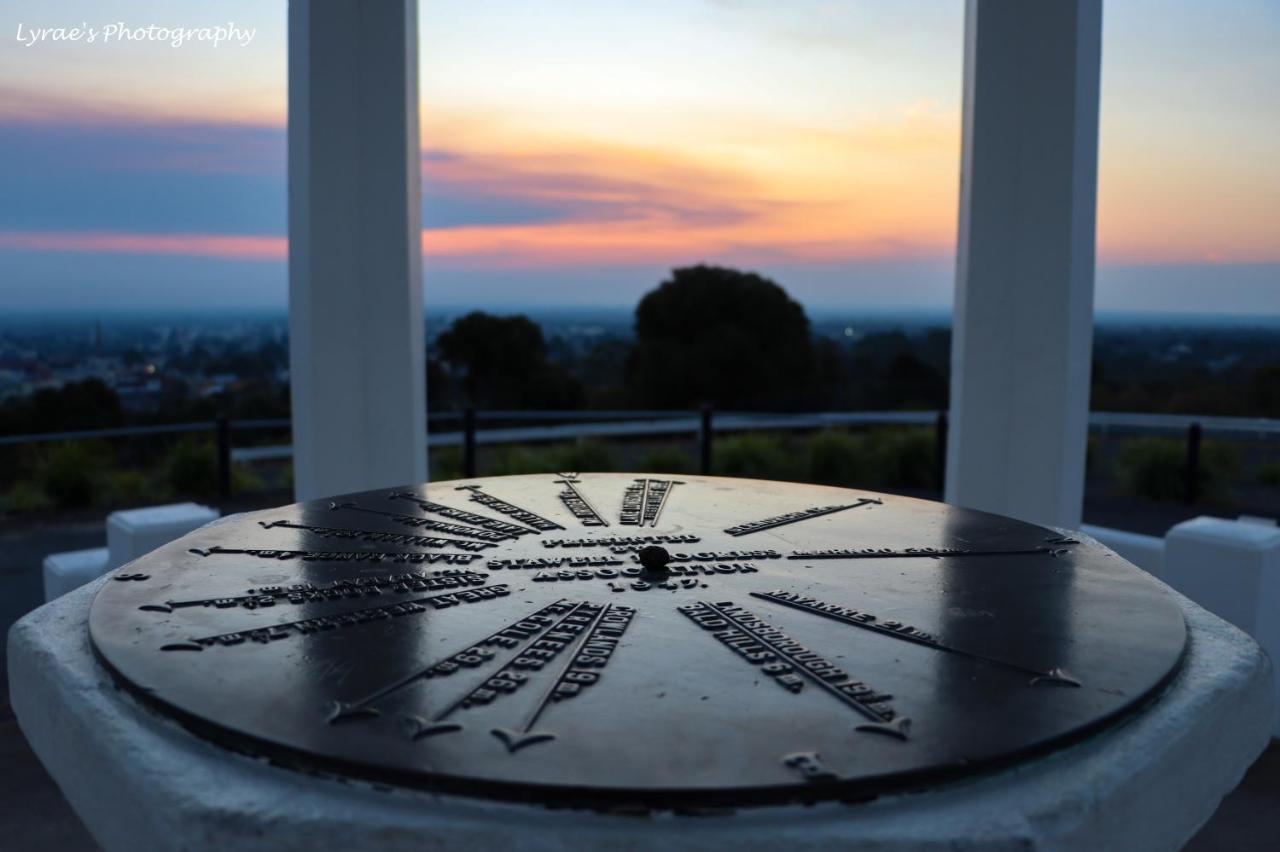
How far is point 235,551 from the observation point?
320 centimetres

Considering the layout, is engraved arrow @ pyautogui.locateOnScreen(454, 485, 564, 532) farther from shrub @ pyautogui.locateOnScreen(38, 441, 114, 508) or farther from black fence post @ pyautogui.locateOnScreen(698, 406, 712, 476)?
shrub @ pyautogui.locateOnScreen(38, 441, 114, 508)

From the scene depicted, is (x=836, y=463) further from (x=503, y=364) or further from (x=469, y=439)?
(x=503, y=364)

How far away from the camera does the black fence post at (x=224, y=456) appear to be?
11.0m

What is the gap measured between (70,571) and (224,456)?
19.2 ft

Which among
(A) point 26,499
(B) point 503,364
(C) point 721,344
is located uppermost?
(C) point 721,344

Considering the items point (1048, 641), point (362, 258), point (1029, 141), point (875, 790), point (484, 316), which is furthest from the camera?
point (484, 316)

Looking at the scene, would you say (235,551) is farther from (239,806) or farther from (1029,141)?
(1029,141)

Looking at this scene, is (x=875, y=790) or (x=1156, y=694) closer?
(x=875, y=790)

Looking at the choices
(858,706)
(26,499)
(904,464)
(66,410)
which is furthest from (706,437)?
(858,706)

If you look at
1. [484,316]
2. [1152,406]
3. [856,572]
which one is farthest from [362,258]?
[1152,406]

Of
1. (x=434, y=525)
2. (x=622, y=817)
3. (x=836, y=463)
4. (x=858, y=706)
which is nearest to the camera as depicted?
(x=622, y=817)

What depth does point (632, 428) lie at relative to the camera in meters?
13.2

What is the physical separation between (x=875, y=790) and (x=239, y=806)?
1111mm

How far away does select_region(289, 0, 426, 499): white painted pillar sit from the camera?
21.7 ft
